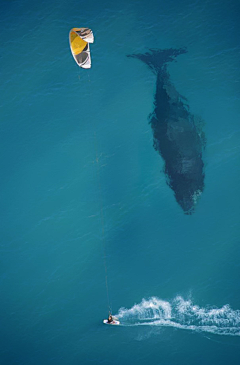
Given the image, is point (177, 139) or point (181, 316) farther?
point (177, 139)

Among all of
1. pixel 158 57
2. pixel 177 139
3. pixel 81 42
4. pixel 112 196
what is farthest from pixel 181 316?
pixel 81 42

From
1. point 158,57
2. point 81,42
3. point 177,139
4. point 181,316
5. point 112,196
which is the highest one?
point 158,57

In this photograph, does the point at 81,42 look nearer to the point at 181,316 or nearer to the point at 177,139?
the point at 177,139

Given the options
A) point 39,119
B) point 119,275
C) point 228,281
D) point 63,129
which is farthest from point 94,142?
point 228,281

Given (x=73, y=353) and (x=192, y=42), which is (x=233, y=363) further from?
(x=192, y=42)

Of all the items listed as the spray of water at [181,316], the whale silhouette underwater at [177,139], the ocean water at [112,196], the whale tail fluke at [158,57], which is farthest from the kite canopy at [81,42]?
the spray of water at [181,316]
